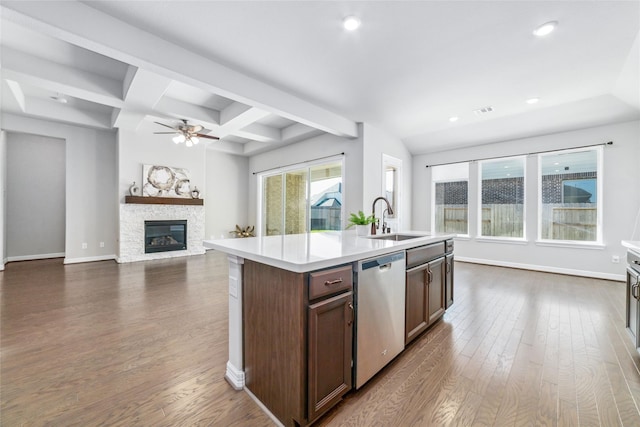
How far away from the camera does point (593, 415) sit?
147 cm

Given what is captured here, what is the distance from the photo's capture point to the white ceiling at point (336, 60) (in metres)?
2.19

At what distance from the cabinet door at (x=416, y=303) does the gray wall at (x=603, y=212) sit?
414 centimetres

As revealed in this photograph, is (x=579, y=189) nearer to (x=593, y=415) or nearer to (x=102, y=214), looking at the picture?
(x=593, y=415)

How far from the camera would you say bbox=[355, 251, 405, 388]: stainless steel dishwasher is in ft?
5.34

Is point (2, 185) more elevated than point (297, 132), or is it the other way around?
point (297, 132)

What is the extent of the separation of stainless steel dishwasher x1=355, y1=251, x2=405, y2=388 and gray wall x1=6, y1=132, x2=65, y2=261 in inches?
305

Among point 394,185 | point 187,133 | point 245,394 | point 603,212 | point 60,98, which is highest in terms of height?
point 60,98

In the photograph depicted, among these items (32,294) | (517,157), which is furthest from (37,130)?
(517,157)

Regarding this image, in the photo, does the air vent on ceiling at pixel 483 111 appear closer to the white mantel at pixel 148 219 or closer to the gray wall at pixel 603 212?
the gray wall at pixel 603 212

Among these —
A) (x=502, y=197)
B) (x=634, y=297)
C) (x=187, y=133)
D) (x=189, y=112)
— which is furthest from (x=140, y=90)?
(x=502, y=197)

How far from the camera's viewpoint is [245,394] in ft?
5.38

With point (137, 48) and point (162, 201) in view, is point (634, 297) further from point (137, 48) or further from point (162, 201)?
point (162, 201)

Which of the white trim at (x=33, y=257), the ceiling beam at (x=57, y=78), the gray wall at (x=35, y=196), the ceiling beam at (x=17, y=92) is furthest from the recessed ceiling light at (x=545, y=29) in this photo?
the white trim at (x=33, y=257)

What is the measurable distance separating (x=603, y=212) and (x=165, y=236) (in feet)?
28.8
